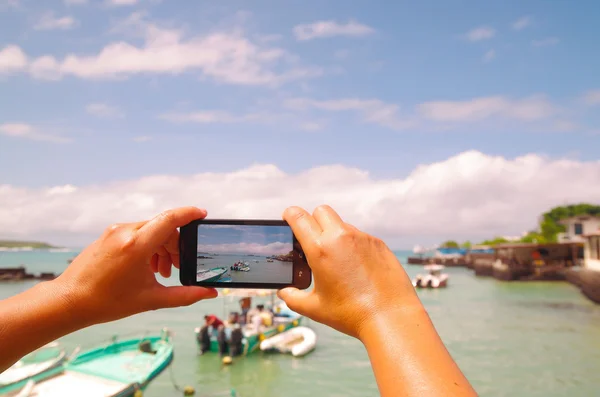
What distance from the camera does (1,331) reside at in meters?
1.34

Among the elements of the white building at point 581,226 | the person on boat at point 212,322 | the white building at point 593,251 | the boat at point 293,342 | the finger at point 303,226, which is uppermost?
the white building at point 581,226

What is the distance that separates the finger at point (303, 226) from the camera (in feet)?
4.37

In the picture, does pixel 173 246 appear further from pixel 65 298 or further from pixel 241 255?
pixel 65 298

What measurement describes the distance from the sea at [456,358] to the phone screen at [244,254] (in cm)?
1098

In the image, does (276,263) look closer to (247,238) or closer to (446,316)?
(247,238)

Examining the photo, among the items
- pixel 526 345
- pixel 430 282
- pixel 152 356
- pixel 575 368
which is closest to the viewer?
pixel 152 356

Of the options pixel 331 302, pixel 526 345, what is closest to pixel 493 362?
pixel 526 345

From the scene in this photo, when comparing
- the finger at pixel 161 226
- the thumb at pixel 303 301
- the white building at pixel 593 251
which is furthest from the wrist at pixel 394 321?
the white building at pixel 593 251

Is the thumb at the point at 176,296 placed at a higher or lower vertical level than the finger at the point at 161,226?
lower

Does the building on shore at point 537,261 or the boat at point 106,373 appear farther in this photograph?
the building on shore at point 537,261

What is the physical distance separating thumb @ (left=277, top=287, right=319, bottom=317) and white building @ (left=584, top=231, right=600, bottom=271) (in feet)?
136

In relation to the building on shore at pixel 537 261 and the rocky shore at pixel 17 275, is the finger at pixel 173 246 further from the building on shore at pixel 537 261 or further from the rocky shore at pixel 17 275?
the rocky shore at pixel 17 275

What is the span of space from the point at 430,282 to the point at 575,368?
1234 inches

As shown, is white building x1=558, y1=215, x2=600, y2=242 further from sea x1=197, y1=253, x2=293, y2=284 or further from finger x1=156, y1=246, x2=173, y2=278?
finger x1=156, y1=246, x2=173, y2=278
